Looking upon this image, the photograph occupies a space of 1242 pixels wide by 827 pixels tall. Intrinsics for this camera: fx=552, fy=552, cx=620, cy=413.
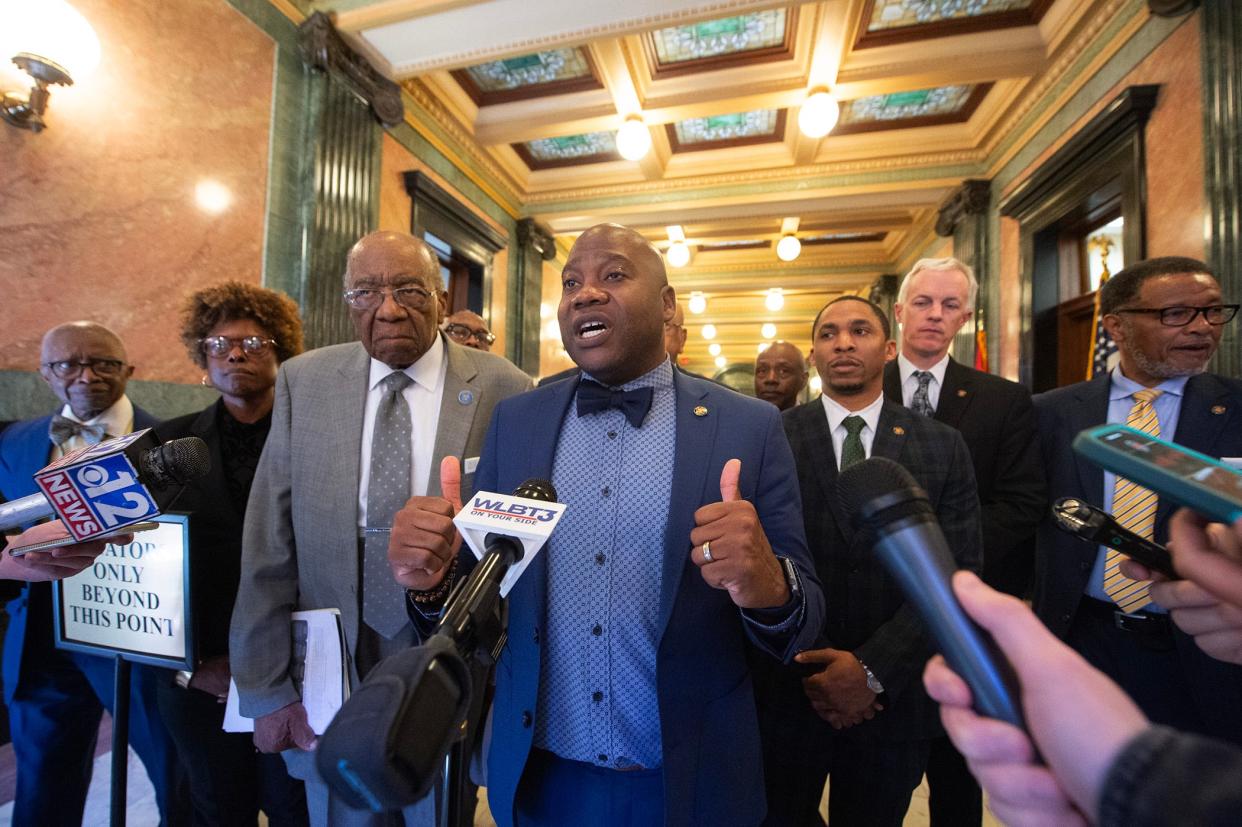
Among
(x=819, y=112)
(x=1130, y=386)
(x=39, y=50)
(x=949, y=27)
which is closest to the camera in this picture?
(x=1130, y=386)

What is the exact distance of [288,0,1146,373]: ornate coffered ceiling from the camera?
454 cm

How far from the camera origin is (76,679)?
218cm

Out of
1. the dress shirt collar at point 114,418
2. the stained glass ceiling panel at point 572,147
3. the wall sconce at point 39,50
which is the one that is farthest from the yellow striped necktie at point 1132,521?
the stained glass ceiling panel at point 572,147

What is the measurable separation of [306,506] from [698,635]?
116 centimetres

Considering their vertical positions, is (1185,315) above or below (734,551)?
above

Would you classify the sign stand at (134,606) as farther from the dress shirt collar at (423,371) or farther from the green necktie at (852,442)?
the green necktie at (852,442)

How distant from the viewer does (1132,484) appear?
1.74 metres

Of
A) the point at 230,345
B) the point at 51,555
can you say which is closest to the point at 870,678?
the point at 51,555

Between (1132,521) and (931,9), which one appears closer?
(1132,521)

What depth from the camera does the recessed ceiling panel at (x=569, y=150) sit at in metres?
7.20

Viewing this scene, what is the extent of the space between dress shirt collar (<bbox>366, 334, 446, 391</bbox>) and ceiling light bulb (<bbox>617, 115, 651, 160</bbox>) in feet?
16.7

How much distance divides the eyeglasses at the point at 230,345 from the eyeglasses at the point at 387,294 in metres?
0.74

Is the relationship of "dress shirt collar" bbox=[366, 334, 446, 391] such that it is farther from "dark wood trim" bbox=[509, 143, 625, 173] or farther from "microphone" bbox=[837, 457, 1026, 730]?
"dark wood trim" bbox=[509, 143, 625, 173]

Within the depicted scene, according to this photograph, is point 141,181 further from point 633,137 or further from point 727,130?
point 727,130
